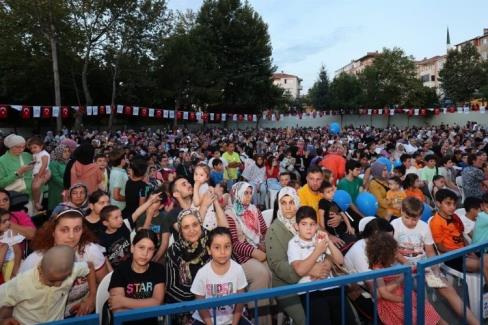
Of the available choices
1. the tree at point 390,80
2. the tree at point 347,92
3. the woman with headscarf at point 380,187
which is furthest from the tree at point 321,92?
the woman with headscarf at point 380,187

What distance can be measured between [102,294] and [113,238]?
72cm

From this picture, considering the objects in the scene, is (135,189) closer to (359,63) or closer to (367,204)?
(367,204)

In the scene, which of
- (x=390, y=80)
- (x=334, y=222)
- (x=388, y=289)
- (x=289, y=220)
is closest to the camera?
(x=388, y=289)

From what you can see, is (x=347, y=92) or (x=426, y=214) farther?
(x=347, y=92)

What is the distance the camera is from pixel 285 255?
3.61 meters

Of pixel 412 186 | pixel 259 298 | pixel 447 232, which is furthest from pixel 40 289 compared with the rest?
pixel 412 186

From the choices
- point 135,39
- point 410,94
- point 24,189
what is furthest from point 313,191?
point 410,94

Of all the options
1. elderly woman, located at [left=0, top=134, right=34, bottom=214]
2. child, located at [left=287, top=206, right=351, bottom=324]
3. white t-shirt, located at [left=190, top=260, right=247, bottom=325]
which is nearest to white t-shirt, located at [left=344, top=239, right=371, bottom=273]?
child, located at [left=287, top=206, right=351, bottom=324]

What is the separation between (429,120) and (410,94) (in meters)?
4.52

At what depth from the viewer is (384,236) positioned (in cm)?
327

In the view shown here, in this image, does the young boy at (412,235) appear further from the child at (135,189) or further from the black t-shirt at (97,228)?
the child at (135,189)

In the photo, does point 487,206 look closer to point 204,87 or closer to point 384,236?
point 384,236

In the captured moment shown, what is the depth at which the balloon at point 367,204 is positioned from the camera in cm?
552

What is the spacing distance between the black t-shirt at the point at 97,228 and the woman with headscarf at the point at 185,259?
87 cm
